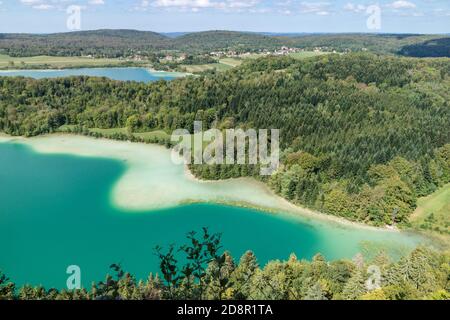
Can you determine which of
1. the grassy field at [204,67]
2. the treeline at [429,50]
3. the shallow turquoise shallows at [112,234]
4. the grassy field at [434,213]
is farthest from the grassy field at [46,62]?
the grassy field at [434,213]

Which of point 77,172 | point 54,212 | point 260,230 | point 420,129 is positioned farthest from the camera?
point 420,129

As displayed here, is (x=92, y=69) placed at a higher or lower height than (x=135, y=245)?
higher

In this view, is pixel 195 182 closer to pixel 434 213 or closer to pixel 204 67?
pixel 434 213

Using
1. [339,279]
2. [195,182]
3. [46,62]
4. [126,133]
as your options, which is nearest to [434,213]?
[339,279]

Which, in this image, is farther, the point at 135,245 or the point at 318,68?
the point at 318,68

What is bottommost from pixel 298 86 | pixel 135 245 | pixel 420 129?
pixel 135 245

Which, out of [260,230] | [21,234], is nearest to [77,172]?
[21,234]
